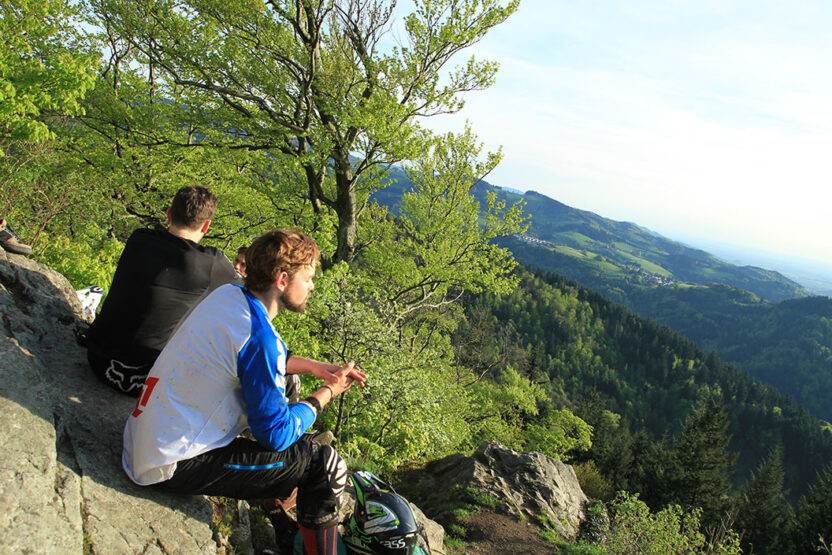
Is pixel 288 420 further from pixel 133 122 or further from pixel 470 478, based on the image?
pixel 133 122

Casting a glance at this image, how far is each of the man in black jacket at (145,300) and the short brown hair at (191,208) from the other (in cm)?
3

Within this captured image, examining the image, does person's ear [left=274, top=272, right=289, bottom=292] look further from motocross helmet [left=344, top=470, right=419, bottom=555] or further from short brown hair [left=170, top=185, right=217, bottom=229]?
motocross helmet [left=344, top=470, right=419, bottom=555]

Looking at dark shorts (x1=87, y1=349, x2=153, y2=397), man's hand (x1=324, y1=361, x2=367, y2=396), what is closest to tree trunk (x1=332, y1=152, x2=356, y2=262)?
dark shorts (x1=87, y1=349, x2=153, y2=397)

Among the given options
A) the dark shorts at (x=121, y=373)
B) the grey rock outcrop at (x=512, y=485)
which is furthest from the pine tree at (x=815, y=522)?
the dark shorts at (x=121, y=373)

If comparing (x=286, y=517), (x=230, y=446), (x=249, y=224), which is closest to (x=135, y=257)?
(x=230, y=446)

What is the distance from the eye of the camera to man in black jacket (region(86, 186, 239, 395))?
379 centimetres

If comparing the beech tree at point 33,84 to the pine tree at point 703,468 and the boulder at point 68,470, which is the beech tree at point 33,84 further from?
the pine tree at point 703,468

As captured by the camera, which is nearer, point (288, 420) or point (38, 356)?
point (288, 420)

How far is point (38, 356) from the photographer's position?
13.1ft

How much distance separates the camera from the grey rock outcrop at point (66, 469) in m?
2.46

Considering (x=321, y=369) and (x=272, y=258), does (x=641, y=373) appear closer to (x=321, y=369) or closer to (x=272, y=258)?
(x=321, y=369)

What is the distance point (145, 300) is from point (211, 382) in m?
1.47

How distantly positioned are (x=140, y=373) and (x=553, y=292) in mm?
175118

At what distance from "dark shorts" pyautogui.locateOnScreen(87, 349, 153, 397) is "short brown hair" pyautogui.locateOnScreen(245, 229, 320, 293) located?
1.78 m
